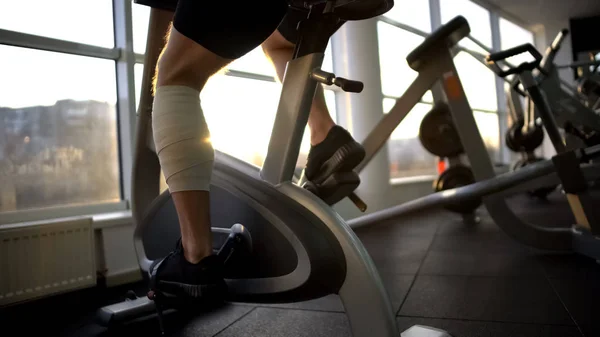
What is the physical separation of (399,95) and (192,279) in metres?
3.43

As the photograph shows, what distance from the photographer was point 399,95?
396cm

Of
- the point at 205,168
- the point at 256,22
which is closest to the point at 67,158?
the point at 205,168

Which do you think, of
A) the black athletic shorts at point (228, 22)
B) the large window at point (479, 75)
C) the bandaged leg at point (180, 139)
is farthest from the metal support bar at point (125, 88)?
the large window at point (479, 75)

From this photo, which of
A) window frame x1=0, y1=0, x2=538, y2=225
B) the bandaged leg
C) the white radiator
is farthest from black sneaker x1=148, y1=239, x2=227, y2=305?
window frame x1=0, y1=0, x2=538, y2=225

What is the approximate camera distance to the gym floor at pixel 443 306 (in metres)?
1.16

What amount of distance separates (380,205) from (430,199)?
5.13 ft

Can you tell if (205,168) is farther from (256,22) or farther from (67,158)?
(67,158)

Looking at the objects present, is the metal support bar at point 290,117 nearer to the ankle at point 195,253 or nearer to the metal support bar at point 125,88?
the ankle at point 195,253

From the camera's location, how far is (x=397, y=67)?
13.3 ft

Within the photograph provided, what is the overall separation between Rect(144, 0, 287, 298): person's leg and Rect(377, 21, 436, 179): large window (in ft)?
9.64

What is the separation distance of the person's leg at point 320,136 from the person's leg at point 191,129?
0.27 m

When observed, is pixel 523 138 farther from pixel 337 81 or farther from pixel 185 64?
pixel 185 64

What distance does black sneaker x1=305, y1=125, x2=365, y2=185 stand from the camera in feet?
3.18

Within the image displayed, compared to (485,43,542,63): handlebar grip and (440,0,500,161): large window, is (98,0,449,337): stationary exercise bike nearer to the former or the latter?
(485,43,542,63): handlebar grip
